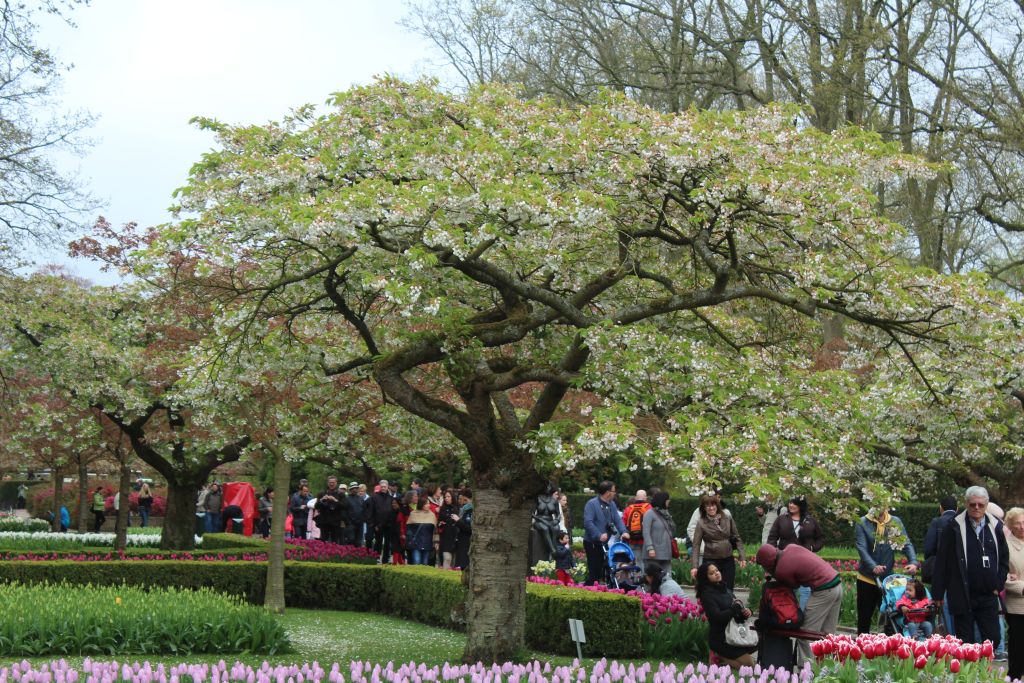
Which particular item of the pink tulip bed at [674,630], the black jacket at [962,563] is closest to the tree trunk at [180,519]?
the pink tulip bed at [674,630]

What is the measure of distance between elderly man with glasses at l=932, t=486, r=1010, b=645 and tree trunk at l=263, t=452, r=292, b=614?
823 cm

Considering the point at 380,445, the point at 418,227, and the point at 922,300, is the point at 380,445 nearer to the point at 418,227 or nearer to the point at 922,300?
the point at 418,227

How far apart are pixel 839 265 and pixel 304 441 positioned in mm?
7254

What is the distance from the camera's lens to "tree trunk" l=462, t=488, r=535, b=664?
9.66m

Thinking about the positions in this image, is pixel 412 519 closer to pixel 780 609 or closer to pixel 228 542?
pixel 228 542

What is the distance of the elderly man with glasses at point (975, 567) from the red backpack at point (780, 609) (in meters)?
1.22

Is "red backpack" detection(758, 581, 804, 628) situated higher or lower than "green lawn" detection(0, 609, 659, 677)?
higher

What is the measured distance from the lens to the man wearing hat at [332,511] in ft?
68.8

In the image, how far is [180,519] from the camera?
2014 centimetres

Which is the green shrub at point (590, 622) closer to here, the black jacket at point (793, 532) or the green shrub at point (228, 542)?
the black jacket at point (793, 532)

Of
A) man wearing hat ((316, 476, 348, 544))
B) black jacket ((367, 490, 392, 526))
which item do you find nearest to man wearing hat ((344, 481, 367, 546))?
man wearing hat ((316, 476, 348, 544))

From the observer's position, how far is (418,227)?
→ 29.3ft

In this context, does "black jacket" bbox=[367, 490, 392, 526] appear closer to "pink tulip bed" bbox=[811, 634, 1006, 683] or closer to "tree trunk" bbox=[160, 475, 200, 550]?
"tree trunk" bbox=[160, 475, 200, 550]

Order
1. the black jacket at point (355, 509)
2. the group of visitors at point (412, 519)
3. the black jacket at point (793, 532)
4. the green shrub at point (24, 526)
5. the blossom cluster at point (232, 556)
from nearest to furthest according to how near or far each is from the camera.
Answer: the black jacket at point (793, 532), the blossom cluster at point (232, 556), the group of visitors at point (412, 519), the black jacket at point (355, 509), the green shrub at point (24, 526)
